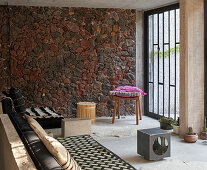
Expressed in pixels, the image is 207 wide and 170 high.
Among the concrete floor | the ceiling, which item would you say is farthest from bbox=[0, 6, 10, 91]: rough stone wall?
the concrete floor

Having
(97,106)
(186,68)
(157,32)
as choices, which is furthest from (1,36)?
(186,68)

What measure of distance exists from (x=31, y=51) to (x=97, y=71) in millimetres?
1546

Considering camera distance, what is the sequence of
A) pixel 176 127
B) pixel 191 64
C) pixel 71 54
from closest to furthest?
pixel 191 64
pixel 176 127
pixel 71 54

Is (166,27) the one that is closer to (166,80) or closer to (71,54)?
(166,80)

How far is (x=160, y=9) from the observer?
7.37 m

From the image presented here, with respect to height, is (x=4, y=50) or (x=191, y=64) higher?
(x=4, y=50)

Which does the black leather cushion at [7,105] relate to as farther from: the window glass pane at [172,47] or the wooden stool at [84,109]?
the window glass pane at [172,47]

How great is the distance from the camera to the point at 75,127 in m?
5.79

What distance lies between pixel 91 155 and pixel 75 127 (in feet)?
4.00

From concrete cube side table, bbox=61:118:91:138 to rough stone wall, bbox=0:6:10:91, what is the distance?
6.74ft

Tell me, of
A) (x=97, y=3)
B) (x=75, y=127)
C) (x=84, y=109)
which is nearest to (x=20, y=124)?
(x=75, y=127)

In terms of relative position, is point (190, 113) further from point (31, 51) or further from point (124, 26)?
point (31, 51)

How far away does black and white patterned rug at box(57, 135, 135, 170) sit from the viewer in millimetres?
4168

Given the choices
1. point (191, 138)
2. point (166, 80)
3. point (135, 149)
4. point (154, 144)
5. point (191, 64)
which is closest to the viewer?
point (154, 144)
